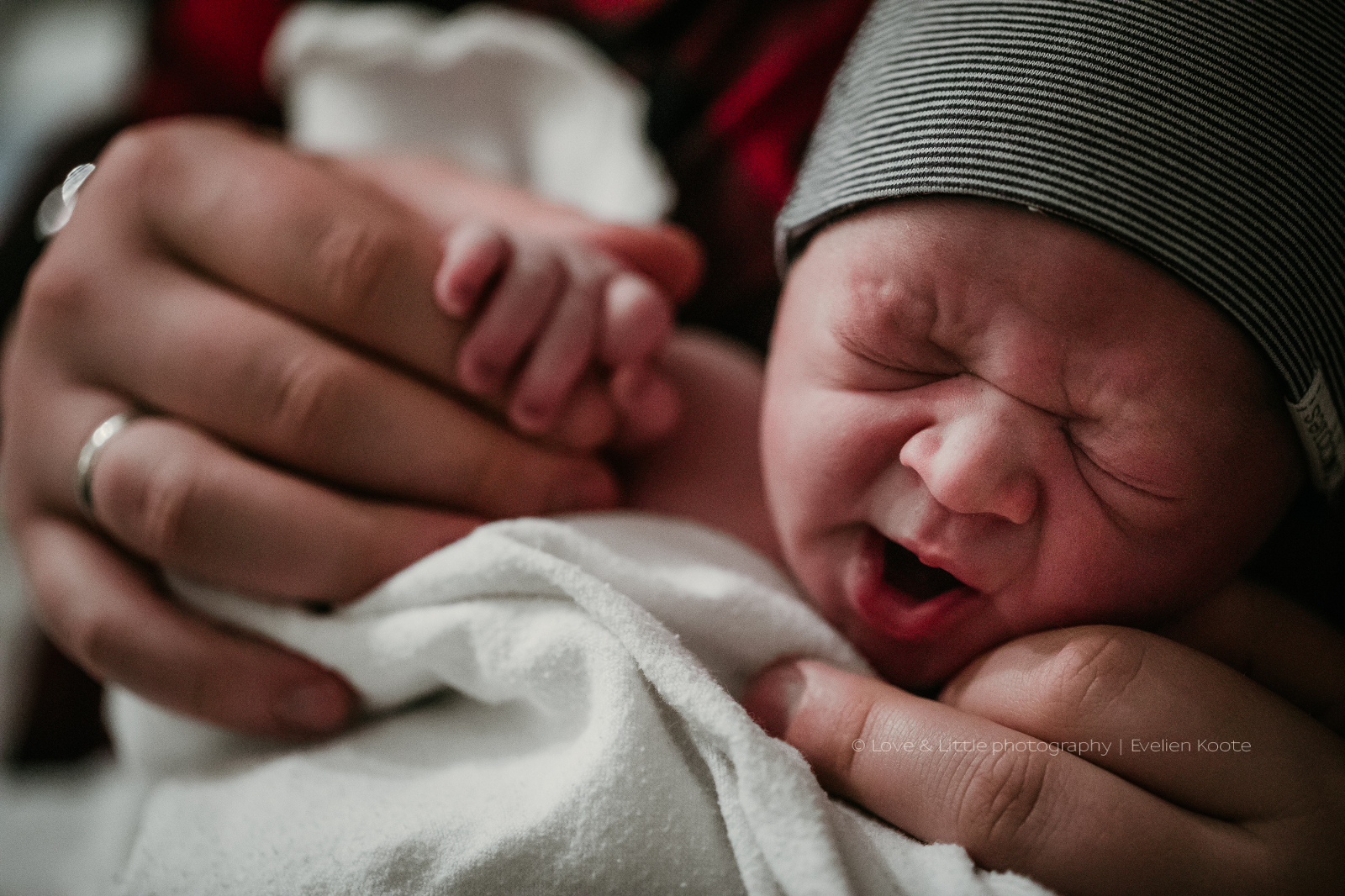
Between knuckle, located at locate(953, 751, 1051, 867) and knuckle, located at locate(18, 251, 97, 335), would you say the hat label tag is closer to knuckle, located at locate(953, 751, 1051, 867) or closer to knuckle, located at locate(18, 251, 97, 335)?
knuckle, located at locate(953, 751, 1051, 867)

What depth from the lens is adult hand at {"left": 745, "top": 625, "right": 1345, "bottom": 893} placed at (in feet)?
1.82

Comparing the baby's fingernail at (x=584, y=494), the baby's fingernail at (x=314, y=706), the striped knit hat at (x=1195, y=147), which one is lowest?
the baby's fingernail at (x=314, y=706)

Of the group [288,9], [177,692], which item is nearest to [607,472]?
[177,692]

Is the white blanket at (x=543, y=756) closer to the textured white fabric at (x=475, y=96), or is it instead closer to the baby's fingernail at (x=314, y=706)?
the baby's fingernail at (x=314, y=706)

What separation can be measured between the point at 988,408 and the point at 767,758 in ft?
0.99

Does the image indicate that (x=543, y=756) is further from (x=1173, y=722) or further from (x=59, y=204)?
(x=59, y=204)

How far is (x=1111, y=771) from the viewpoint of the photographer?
595mm

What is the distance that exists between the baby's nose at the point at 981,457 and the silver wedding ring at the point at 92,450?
2.41 feet

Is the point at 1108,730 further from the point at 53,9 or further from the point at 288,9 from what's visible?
the point at 53,9

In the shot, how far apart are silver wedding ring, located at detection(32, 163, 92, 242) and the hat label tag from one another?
121 cm

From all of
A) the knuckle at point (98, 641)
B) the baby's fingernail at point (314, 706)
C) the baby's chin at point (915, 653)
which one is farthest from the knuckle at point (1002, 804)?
the knuckle at point (98, 641)

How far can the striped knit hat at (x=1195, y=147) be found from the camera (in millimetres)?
589

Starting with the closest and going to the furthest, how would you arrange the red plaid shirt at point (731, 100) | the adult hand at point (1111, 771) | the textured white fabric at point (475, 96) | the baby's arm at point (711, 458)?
the adult hand at point (1111, 771), the baby's arm at point (711, 458), the red plaid shirt at point (731, 100), the textured white fabric at point (475, 96)

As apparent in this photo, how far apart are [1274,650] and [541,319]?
71 cm
